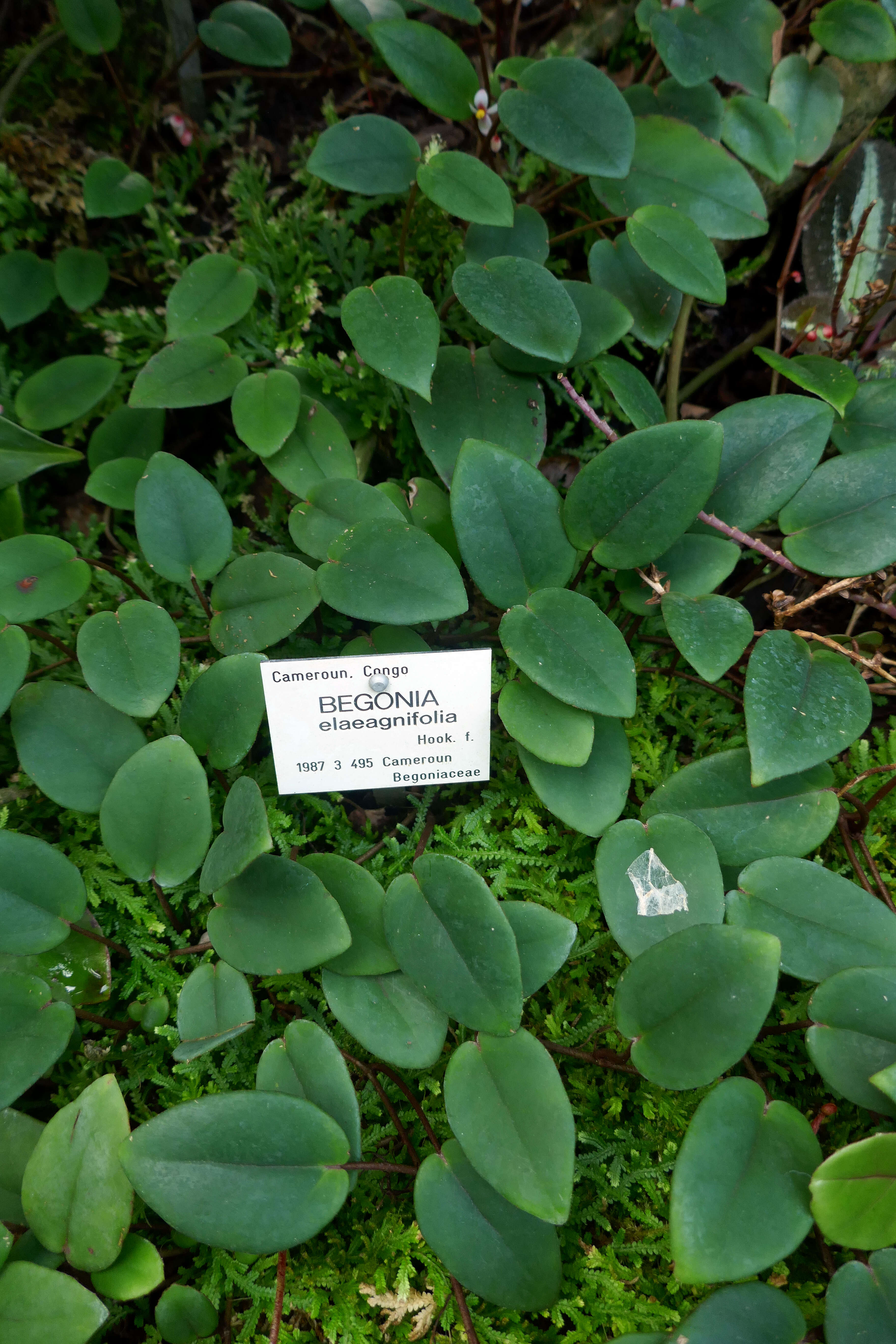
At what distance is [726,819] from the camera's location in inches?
38.0

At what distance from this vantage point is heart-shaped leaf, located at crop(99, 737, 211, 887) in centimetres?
93

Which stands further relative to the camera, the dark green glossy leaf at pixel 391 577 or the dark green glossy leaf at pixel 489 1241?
the dark green glossy leaf at pixel 391 577

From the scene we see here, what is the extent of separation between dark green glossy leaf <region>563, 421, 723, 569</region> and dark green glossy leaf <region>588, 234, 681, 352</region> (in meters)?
0.33

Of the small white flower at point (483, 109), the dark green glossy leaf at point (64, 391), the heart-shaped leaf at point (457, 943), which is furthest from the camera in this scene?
the dark green glossy leaf at point (64, 391)

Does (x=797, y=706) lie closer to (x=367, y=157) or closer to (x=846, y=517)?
(x=846, y=517)

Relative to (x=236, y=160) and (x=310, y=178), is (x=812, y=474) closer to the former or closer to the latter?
(x=310, y=178)

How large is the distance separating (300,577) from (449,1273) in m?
0.79

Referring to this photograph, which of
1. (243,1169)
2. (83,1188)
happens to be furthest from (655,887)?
(83,1188)

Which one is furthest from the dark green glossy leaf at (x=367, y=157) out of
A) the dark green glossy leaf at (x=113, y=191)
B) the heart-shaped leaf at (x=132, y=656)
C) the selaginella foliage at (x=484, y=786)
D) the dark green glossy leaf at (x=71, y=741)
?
the dark green glossy leaf at (x=71, y=741)

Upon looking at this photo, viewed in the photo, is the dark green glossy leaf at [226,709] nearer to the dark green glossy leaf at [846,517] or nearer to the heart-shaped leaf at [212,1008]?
the heart-shaped leaf at [212,1008]

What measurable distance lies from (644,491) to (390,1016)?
678 mm

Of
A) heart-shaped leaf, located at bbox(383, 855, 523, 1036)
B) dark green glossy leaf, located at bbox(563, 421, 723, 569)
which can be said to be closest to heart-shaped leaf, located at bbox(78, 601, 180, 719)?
heart-shaped leaf, located at bbox(383, 855, 523, 1036)

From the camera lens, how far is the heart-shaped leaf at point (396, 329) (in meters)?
1.03

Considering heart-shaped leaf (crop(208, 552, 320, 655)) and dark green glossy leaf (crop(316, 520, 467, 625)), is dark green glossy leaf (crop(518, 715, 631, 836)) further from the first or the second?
heart-shaped leaf (crop(208, 552, 320, 655))
